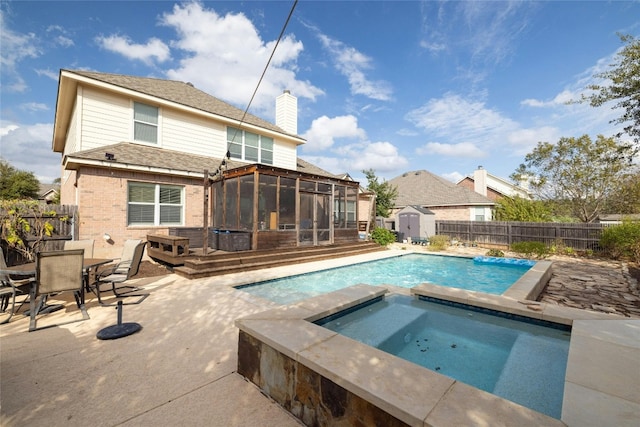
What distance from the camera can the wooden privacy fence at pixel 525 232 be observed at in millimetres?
12555

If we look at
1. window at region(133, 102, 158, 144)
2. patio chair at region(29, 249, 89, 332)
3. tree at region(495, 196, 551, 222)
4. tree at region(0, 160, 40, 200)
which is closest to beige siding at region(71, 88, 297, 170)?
window at region(133, 102, 158, 144)

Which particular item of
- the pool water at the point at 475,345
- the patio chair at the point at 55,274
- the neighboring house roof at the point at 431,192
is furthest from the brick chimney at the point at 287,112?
the pool water at the point at 475,345

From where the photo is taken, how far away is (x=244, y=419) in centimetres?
212

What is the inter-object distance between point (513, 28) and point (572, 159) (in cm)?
1231

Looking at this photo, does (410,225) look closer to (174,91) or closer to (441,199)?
(441,199)

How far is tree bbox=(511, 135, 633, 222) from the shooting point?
15.7 metres

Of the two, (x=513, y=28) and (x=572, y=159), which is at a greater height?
(x=513, y=28)

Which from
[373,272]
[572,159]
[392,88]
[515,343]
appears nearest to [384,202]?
[392,88]

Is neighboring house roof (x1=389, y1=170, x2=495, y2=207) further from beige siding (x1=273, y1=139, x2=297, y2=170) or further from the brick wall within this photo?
the brick wall

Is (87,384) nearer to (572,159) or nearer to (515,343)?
(515,343)

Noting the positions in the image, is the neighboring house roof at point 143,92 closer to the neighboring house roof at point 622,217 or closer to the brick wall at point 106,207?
the brick wall at point 106,207

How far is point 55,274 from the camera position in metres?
3.93

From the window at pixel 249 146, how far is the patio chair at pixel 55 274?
9625 millimetres

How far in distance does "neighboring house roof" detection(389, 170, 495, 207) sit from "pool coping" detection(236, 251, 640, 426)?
20130mm
